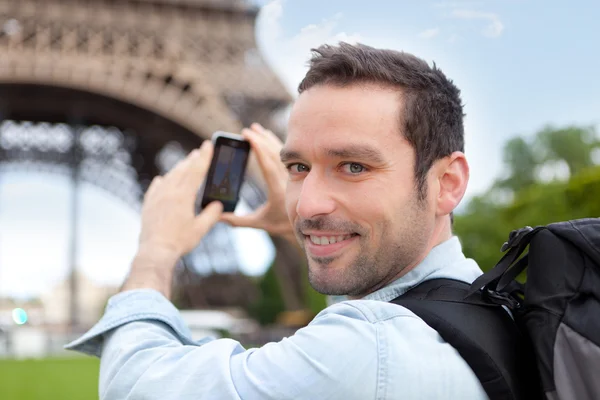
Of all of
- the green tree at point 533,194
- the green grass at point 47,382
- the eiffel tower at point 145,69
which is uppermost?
the eiffel tower at point 145,69

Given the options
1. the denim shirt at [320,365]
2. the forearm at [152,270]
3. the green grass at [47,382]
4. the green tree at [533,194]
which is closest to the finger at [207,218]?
the forearm at [152,270]

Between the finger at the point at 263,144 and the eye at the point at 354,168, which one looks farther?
the finger at the point at 263,144

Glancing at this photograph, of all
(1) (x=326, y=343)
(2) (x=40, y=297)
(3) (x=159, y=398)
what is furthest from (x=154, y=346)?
(2) (x=40, y=297)

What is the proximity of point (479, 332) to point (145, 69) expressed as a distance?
18.0 m

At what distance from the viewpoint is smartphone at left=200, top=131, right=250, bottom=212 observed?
2.04 metres

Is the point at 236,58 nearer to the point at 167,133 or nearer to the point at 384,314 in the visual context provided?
the point at 167,133

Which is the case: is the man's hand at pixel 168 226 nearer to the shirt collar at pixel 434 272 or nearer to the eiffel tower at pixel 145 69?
the shirt collar at pixel 434 272

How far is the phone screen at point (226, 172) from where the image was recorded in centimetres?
204

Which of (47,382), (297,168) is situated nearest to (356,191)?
(297,168)

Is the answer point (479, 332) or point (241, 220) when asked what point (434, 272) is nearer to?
point (479, 332)

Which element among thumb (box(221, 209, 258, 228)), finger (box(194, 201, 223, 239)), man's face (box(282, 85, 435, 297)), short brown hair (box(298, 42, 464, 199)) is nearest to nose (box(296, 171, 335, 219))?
man's face (box(282, 85, 435, 297))

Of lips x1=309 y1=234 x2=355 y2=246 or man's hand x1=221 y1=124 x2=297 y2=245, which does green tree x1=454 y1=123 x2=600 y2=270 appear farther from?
lips x1=309 y1=234 x2=355 y2=246

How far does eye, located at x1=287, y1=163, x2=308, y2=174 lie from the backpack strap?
34 centimetres

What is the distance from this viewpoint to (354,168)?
1396 millimetres
